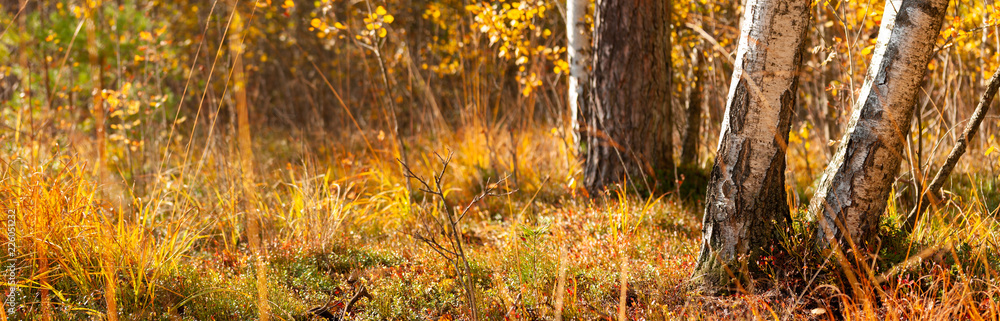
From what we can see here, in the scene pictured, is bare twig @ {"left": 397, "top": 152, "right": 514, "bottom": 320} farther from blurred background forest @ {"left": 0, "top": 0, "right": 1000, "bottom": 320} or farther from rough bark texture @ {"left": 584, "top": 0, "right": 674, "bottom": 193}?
rough bark texture @ {"left": 584, "top": 0, "right": 674, "bottom": 193}

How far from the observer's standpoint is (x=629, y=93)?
339cm

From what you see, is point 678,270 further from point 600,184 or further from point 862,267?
point 600,184

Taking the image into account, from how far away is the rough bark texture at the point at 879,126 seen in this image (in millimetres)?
1911

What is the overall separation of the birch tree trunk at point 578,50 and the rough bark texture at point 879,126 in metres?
1.68

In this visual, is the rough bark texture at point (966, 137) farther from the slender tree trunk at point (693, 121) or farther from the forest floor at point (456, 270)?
the slender tree trunk at point (693, 121)

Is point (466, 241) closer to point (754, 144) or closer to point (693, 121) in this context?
point (754, 144)

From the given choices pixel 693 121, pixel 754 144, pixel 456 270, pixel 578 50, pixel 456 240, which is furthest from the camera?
pixel 693 121

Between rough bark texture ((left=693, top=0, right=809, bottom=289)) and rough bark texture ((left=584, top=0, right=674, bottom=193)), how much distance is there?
1017mm

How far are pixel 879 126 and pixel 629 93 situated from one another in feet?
5.07

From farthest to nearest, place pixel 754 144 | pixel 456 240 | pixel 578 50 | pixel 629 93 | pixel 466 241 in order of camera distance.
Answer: pixel 578 50 < pixel 629 93 < pixel 466 241 < pixel 456 240 < pixel 754 144

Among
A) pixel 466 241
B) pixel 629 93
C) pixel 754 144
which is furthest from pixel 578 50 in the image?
pixel 754 144

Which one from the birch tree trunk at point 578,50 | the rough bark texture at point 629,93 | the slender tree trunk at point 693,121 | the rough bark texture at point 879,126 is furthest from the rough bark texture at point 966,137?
the birch tree trunk at point 578,50

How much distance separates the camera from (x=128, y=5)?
5801 mm

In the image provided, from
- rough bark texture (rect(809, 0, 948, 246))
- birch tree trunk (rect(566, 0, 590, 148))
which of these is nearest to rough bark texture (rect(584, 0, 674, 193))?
birch tree trunk (rect(566, 0, 590, 148))
